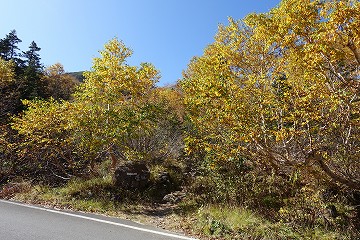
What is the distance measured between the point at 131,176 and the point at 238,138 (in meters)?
4.95

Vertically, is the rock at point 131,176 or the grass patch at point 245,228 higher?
the rock at point 131,176

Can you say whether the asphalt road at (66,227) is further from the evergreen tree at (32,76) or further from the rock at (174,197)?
the evergreen tree at (32,76)

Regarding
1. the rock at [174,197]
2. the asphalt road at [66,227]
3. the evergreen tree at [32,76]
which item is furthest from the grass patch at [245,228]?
the evergreen tree at [32,76]

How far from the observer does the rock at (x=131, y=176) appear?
31.7 feet

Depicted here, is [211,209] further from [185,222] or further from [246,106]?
[246,106]

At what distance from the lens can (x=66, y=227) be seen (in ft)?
20.4

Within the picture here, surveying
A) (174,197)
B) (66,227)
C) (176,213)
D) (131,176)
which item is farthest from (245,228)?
(131,176)

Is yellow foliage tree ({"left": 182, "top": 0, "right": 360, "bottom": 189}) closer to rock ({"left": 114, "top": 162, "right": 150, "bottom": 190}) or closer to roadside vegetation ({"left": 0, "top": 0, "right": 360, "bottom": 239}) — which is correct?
roadside vegetation ({"left": 0, "top": 0, "right": 360, "bottom": 239})

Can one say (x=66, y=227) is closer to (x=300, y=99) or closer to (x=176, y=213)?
(x=176, y=213)

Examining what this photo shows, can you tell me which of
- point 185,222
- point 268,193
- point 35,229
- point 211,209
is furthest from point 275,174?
point 35,229

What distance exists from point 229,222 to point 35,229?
4.32 meters

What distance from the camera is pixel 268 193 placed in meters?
8.14

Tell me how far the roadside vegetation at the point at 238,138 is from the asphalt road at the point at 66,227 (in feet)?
2.33

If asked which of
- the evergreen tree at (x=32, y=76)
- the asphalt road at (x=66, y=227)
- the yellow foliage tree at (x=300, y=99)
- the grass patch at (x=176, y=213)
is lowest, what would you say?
the asphalt road at (x=66, y=227)
